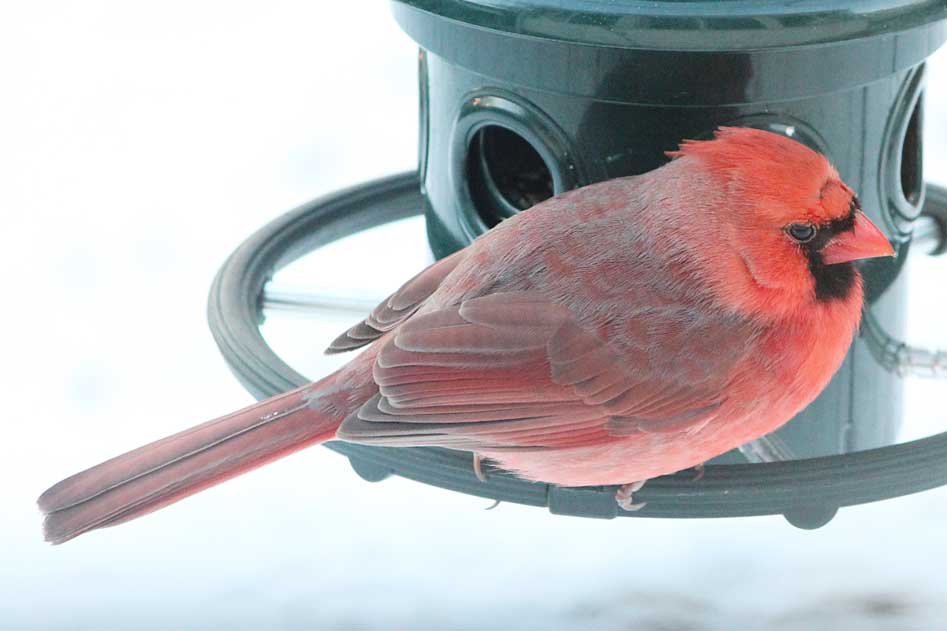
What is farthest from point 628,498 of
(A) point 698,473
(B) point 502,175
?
(B) point 502,175

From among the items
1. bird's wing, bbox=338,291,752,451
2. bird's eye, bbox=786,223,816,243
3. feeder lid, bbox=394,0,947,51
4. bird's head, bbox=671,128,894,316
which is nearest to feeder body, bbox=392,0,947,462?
feeder lid, bbox=394,0,947,51

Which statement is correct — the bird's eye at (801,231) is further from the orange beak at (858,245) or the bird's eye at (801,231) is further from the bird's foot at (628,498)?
the bird's foot at (628,498)

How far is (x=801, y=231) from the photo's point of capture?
253cm

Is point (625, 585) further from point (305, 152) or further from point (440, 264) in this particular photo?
point (305, 152)

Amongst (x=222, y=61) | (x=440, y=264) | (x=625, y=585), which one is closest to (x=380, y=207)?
(x=440, y=264)

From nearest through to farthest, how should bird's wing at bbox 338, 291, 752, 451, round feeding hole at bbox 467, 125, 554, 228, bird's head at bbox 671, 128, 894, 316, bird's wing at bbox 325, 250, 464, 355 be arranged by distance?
bird's head at bbox 671, 128, 894, 316 → bird's wing at bbox 338, 291, 752, 451 → bird's wing at bbox 325, 250, 464, 355 → round feeding hole at bbox 467, 125, 554, 228

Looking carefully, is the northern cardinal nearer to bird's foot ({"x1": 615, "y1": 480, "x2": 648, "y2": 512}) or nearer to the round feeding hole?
bird's foot ({"x1": 615, "y1": 480, "x2": 648, "y2": 512})

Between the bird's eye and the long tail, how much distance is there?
2.55 ft

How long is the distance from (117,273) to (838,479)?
8.57ft

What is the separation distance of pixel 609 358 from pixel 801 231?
37 cm

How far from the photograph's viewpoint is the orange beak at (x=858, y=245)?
2.53m

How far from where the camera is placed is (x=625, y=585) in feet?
12.1

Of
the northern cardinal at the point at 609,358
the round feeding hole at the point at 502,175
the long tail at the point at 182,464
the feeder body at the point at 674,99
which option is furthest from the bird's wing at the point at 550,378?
the round feeding hole at the point at 502,175

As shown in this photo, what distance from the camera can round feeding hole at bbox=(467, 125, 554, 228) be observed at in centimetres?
318
